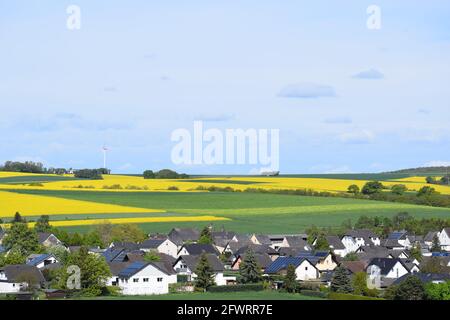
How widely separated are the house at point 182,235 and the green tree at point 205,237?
3.05 ft

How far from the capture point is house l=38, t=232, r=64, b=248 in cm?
5687

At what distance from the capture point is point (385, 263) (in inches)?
1882

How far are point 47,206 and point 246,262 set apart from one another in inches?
1222

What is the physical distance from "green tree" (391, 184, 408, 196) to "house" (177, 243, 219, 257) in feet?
116

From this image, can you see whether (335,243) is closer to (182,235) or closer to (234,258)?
(234,258)

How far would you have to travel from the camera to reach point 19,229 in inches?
2202

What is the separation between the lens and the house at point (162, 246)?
197ft

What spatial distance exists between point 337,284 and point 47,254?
1768cm

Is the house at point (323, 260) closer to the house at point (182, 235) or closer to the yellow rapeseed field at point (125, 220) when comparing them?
the house at point (182, 235)

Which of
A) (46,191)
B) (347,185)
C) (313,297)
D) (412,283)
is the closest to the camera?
(412,283)

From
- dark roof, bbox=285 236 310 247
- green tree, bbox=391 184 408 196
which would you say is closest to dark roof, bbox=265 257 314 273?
dark roof, bbox=285 236 310 247
